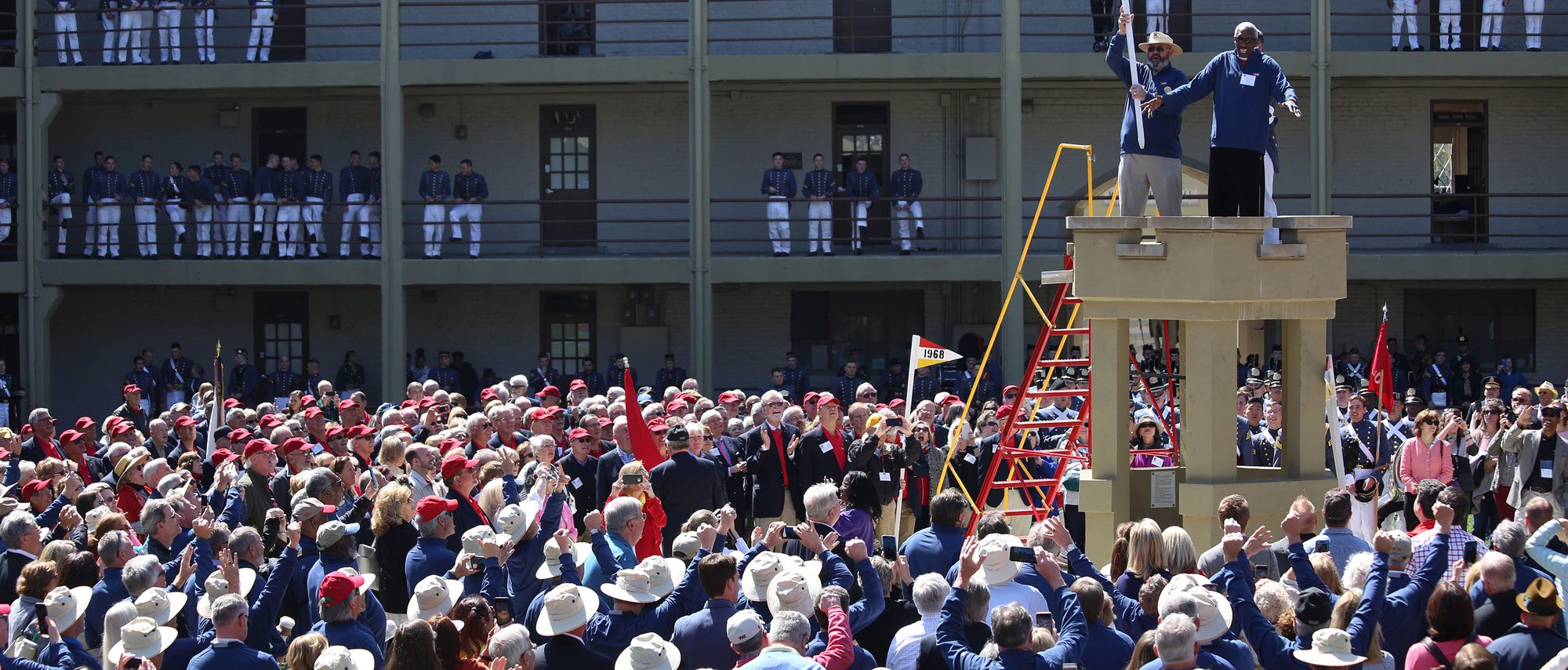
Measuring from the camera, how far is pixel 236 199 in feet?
74.5

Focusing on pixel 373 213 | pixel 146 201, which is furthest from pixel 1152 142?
pixel 146 201

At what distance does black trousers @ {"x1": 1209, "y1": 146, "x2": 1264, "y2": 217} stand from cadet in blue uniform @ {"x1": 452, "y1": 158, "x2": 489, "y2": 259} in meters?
14.7

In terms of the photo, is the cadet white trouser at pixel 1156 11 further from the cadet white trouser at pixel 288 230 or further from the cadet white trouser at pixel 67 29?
the cadet white trouser at pixel 67 29

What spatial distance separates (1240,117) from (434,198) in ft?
50.6

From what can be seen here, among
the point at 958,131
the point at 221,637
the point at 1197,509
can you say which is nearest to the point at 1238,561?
the point at 1197,509

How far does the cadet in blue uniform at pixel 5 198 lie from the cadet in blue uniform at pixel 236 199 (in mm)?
2953

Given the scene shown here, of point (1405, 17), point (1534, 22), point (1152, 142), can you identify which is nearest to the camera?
point (1152, 142)

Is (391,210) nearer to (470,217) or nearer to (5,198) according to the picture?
(470,217)

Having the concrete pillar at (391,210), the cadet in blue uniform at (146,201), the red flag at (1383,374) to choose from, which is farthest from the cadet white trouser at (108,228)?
the red flag at (1383,374)

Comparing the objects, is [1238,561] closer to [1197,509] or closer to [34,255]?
[1197,509]

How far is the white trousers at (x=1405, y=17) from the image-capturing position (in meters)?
22.3

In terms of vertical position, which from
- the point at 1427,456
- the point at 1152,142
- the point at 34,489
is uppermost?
the point at 1152,142

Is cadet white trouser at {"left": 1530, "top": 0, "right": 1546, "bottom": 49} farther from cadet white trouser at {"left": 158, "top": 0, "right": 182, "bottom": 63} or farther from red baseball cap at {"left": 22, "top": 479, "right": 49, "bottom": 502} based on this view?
red baseball cap at {"left": 22, "top": 479, "right": 49, "bottom": 502}

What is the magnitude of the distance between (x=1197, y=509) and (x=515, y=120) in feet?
55.0
